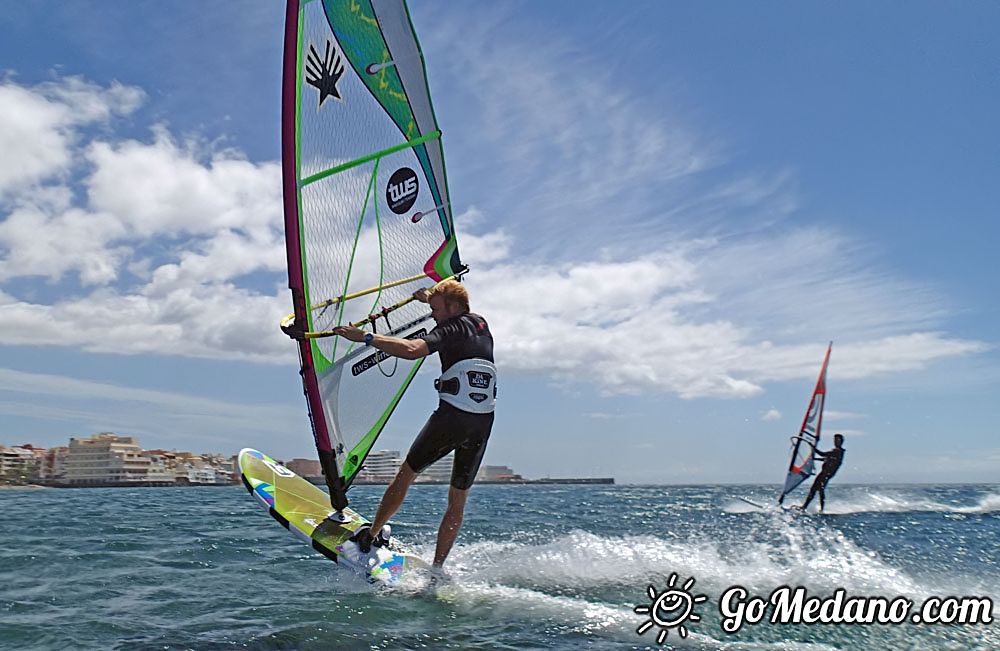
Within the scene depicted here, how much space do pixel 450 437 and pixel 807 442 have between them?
19.0 metres

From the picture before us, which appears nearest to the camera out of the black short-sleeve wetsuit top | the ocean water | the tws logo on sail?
the ocean water

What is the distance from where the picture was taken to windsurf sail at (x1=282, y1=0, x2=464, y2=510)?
5707 mm

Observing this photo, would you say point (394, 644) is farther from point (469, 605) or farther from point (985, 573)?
point (985, 573)

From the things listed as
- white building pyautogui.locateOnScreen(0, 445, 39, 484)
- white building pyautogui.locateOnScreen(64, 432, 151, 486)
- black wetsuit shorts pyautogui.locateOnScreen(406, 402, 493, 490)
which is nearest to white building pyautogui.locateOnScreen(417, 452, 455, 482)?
black wetsuit shorts pyautogui.locateOnScreen(406, 402, 493, 490)

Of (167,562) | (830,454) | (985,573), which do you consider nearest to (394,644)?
(167,562)

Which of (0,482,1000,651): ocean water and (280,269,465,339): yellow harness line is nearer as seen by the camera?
(0,482,1000,651): ocean water

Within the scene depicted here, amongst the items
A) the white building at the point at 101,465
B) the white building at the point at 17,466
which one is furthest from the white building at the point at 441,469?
the white building at the point at 17,466

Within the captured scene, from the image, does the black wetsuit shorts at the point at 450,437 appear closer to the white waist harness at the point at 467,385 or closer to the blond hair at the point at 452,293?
the white waist harness at the point at 467,385

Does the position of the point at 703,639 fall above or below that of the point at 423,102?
below

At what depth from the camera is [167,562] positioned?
22.1 ft

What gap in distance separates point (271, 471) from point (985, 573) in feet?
22.9

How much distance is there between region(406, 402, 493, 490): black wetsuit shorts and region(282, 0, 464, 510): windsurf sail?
3.15 feet

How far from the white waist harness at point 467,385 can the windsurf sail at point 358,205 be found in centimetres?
97

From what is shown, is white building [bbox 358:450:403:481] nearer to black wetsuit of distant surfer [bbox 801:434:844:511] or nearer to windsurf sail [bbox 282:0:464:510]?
windsurf sail [bbox 282:0:464:510]
